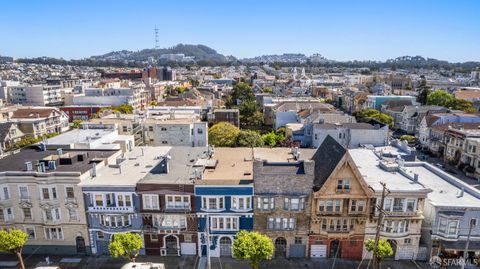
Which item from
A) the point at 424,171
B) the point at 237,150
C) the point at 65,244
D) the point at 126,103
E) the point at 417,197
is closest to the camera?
the point at 417,197

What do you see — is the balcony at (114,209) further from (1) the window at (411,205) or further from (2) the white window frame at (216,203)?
(1) the window at (411,205)

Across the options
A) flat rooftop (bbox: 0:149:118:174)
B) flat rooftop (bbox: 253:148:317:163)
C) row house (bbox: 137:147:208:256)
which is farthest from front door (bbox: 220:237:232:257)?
flat rooftop (bbox: 0:149:118:174)

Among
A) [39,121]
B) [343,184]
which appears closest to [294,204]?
[343,184]

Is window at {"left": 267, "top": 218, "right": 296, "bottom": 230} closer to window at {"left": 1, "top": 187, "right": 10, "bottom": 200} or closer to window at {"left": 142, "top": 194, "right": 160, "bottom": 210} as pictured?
Result: window at {"left": 142, "top": 194, "right": 160, "bottom": 210}

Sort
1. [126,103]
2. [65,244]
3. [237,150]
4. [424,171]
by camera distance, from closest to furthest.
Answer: [65,244] < [424,171] < [237,150] < [126,103]

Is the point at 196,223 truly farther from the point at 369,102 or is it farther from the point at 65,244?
the point at 369,102

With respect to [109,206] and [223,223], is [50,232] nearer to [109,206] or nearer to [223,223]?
[109,206]

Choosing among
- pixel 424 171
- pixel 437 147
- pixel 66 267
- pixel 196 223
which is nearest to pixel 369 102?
pixel 437 147
